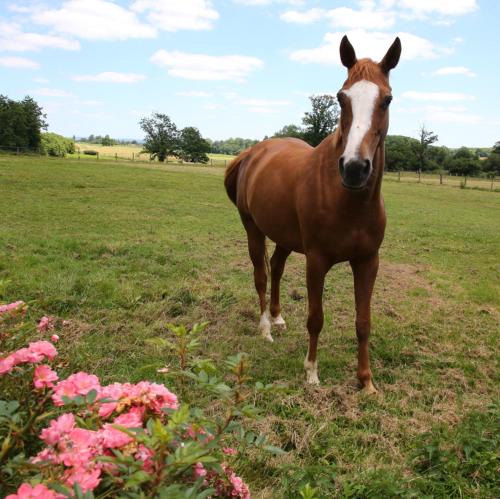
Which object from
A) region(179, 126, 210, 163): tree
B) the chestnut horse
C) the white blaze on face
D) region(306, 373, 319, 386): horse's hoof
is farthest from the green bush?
the white blaze on face

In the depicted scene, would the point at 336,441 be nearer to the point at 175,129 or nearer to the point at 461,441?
the point at 461,441

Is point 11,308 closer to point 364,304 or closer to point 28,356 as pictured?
point 28,356

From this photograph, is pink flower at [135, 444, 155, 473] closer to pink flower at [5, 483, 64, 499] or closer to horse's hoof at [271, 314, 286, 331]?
pink flower at [5, 483, 64, 499]

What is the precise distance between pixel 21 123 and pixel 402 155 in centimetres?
4921

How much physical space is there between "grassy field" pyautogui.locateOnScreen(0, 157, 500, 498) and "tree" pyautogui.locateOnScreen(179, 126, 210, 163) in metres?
70.3

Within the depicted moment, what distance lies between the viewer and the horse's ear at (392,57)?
296 centimetres

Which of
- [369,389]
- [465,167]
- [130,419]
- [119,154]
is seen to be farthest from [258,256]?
[119,154]

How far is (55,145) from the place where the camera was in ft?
192

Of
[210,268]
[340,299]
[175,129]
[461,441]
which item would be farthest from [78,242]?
[175,129]

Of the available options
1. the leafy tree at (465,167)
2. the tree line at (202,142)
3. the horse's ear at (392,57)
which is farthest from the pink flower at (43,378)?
the leafy tree at (465,167)

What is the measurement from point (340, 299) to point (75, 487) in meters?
5.05

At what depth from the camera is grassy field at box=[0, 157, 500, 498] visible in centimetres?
242

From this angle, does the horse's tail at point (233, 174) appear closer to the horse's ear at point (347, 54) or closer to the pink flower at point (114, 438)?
the horse's ear at point (347, 54)

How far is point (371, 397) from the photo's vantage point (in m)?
3.29
